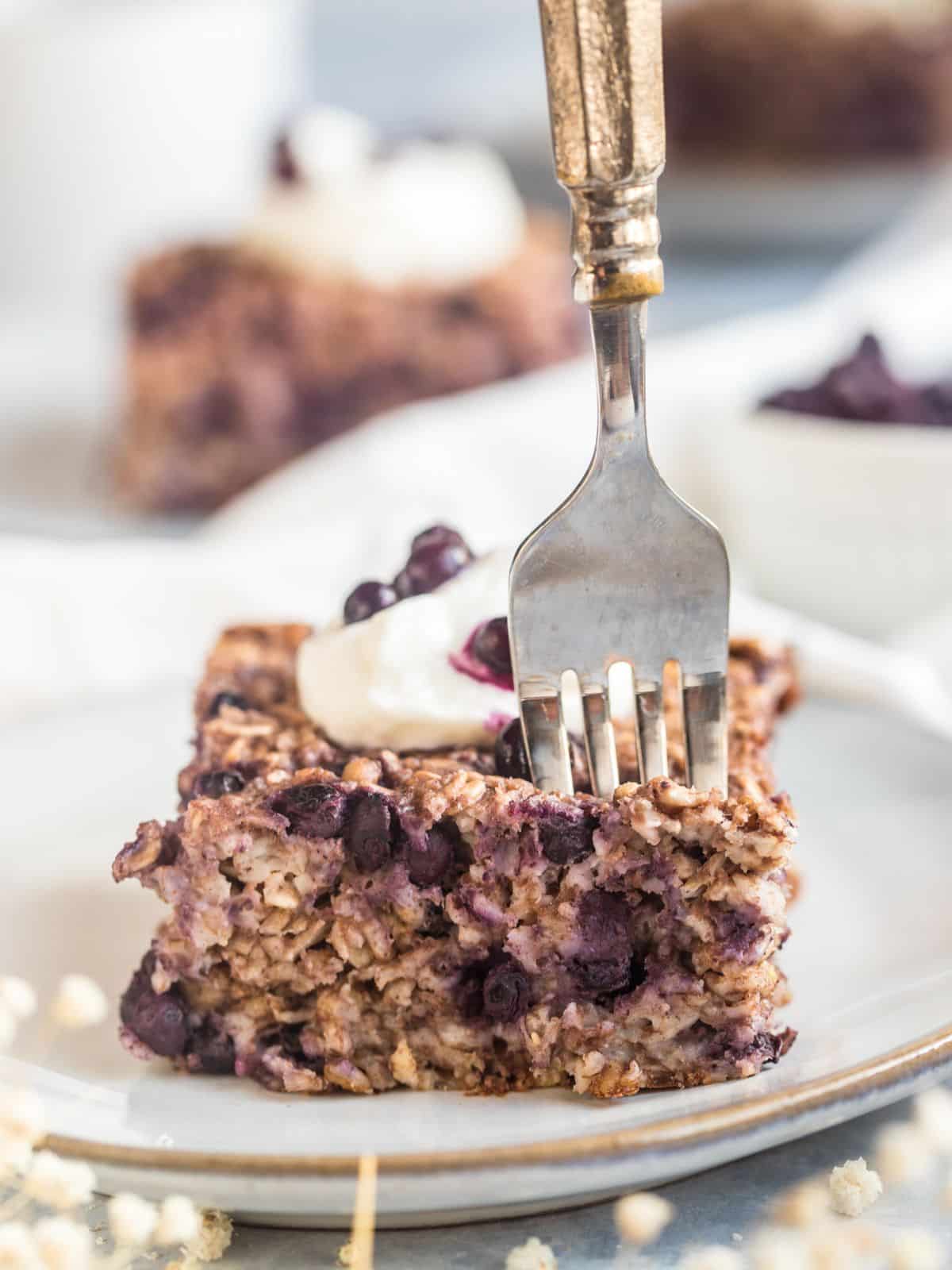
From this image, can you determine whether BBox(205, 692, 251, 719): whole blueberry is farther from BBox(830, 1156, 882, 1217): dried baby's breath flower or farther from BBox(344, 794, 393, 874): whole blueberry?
BBox(830, 1156, 882, 1217): dried baby's breath flower

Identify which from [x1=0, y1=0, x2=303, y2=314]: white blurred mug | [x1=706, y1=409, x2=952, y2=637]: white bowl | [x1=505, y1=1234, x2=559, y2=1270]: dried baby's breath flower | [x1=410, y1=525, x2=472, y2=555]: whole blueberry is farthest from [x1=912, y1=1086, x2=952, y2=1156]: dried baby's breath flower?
[x1=0, y1=0, x2=303, y2=314]: white blurred mug

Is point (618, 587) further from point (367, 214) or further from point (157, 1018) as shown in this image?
point (367, 214)

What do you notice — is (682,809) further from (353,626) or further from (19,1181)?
(19,1181)

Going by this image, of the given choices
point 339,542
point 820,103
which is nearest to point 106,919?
point 339,542

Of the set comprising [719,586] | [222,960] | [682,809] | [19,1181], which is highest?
[719,586]

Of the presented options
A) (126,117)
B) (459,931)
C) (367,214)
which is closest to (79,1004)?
(459,931)

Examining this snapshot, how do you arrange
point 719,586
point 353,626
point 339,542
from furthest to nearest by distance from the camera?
point 339,542, point 353,626, point 719,586
